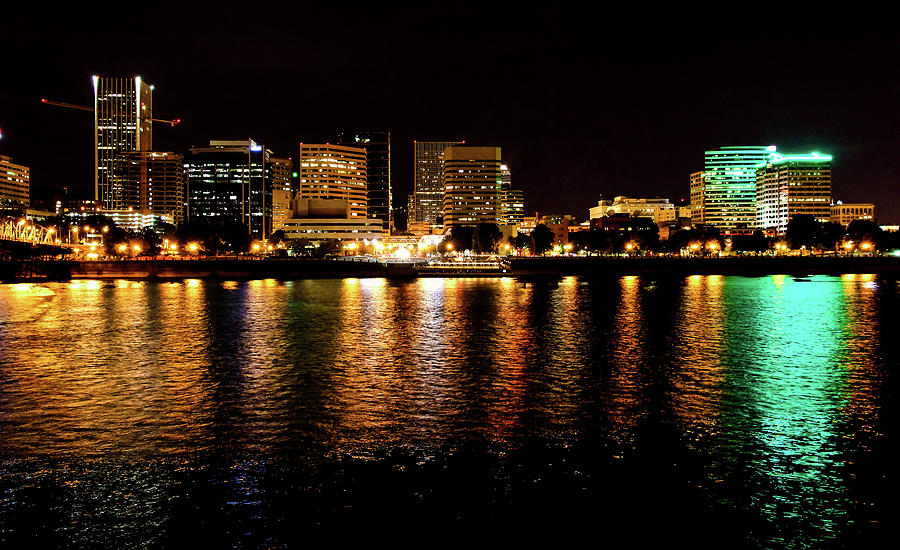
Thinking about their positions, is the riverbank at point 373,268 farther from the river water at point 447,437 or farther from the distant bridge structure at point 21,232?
the river water at point 447,437

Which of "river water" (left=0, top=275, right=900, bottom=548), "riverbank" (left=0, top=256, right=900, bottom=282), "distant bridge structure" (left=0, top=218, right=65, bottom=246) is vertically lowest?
"river water" (left=0, top=275, right=900, bottom=548)

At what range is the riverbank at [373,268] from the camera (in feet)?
315

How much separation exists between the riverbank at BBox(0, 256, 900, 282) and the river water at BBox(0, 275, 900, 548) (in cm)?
6972

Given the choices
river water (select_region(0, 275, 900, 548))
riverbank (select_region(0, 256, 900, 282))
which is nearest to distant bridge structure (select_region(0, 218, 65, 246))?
riverbank (select_region(0, 256, 900, 282))

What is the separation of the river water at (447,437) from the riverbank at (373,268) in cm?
6972

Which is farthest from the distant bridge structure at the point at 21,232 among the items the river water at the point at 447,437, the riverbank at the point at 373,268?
the river water at the point at 447,437

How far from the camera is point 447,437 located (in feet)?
48.7

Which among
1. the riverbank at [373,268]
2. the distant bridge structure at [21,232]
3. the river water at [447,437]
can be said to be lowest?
the river water at [447,437]

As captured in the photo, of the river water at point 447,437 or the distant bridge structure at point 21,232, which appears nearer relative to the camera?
the river water at point 447,437

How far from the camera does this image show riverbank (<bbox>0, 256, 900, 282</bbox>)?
3779 inches

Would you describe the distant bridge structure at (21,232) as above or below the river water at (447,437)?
above

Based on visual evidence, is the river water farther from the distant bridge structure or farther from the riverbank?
the distant bridge structure

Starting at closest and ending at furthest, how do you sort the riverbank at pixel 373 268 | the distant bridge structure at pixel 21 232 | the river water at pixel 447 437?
1. the river water at pixel 447 437
2. the riverbank at pixel 373 268
3. the distant bridge structure at pixel 21 232

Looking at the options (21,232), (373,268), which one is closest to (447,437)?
(373,268)
